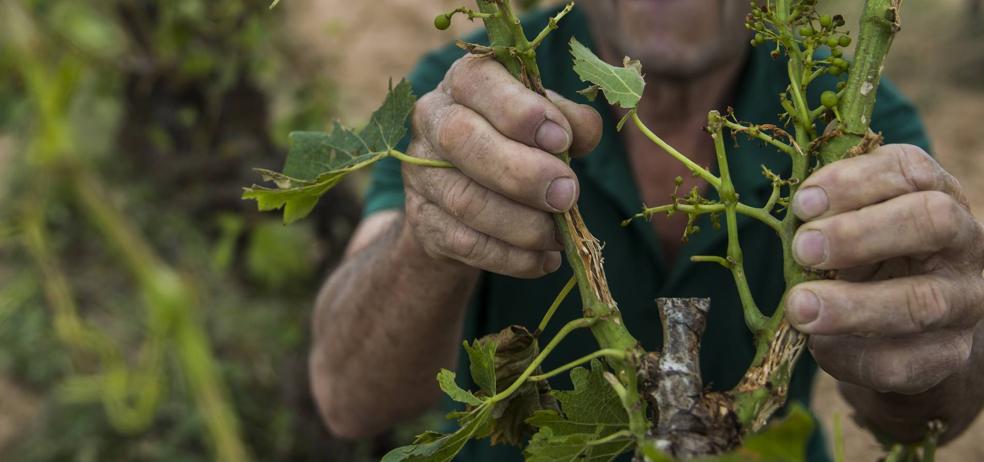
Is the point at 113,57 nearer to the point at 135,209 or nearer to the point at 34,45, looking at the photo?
the point at 135,209

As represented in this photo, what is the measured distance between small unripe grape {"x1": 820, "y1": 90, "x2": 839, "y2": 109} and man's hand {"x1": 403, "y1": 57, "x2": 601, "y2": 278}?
0.22 meters

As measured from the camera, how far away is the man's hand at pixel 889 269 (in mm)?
821

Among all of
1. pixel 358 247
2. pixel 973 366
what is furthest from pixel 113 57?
pixel 973 366

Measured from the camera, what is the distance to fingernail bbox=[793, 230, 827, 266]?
82 cm

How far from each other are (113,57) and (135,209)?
78 cm

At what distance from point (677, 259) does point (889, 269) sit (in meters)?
0.86

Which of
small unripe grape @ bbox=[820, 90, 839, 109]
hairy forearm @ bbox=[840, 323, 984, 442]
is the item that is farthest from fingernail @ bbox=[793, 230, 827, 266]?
hairy forearm @ bbox=[840, 323, 984, 442]

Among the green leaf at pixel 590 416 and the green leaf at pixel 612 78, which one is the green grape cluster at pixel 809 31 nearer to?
the green leaf at pixel 612 78

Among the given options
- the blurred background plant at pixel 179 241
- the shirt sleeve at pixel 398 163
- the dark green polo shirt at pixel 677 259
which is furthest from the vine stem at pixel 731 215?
the blurred background plant at pixel 179 241

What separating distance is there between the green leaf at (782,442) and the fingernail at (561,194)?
361 mm

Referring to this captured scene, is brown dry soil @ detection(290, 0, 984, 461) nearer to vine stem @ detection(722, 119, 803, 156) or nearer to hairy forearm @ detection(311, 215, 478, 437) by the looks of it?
hairy forearm @ detection(311, 215, 478, 437)

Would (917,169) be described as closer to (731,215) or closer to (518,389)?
(731,215)

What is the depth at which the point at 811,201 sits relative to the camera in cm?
82

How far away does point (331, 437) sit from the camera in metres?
2.81
